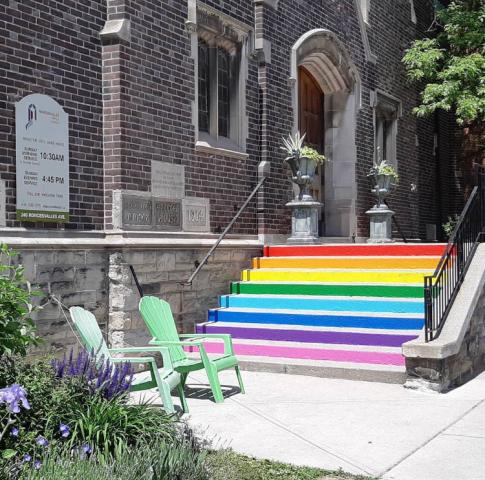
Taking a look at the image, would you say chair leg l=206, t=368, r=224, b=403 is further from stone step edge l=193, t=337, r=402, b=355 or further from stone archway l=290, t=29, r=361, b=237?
stone archway l=290, t=29, r=361, b=237

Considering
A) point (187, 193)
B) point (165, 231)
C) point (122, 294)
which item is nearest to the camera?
point (122, 294)

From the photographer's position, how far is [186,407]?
6.34 meters

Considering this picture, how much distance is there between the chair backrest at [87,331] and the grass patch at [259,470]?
1.69 meters

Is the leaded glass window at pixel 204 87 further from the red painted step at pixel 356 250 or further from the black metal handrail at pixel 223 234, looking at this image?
the red painted step at pixel 356 250

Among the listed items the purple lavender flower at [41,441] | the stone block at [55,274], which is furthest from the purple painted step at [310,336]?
the purple lavender flower at [41,441]

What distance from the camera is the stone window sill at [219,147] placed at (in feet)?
33.2

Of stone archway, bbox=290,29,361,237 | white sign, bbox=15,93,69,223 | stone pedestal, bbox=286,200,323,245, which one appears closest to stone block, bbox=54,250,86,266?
white sign, bbox=15,93,69,223

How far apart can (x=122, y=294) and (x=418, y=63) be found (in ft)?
34.1

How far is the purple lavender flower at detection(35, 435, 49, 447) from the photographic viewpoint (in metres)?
3.79

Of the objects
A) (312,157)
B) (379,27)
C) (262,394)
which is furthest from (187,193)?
(379,27)

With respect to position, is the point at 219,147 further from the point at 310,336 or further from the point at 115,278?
the point at 310,336

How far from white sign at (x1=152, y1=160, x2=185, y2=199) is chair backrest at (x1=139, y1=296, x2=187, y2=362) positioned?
231 centimetres

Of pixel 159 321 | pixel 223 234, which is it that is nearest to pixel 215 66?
pixel 223 234

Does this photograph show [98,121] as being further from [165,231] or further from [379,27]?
[379,27]
